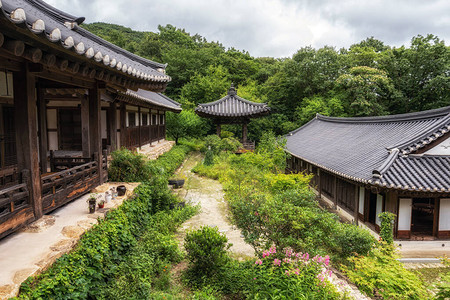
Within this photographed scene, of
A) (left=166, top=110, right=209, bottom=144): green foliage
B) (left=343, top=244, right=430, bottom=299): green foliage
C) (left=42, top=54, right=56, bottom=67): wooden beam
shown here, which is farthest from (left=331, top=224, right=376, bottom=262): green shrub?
(left=166, top=110, right=209, bottom=144): green foliage

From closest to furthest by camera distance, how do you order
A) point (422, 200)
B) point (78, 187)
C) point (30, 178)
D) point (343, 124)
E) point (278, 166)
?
1. point (30, 178)
2. point (78, 187)
3. point (422, 200)
4. point (278, 166)
5. point (343, 124)

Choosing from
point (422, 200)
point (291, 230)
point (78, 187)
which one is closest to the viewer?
point (291, 230)

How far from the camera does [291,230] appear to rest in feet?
17.5

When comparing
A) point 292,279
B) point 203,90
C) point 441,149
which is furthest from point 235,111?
point 292,279

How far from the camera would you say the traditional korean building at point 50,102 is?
3580 mm

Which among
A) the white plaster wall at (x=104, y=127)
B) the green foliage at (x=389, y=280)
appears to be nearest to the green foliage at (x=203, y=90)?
the white plaster wall at (x=104, y=127)

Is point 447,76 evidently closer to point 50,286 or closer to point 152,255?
point 152,255

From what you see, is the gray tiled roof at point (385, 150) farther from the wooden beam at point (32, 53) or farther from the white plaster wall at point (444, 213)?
the wooden beam at point (32, 53)

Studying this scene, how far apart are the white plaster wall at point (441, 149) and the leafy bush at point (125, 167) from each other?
10.2m

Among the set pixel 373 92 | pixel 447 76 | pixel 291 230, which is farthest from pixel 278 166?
pixel 447 76

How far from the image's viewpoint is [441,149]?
31.6ft

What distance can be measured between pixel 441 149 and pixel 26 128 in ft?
40.4

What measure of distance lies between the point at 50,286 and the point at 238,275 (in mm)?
3404

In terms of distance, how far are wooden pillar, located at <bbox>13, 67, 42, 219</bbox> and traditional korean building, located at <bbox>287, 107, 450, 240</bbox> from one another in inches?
351
